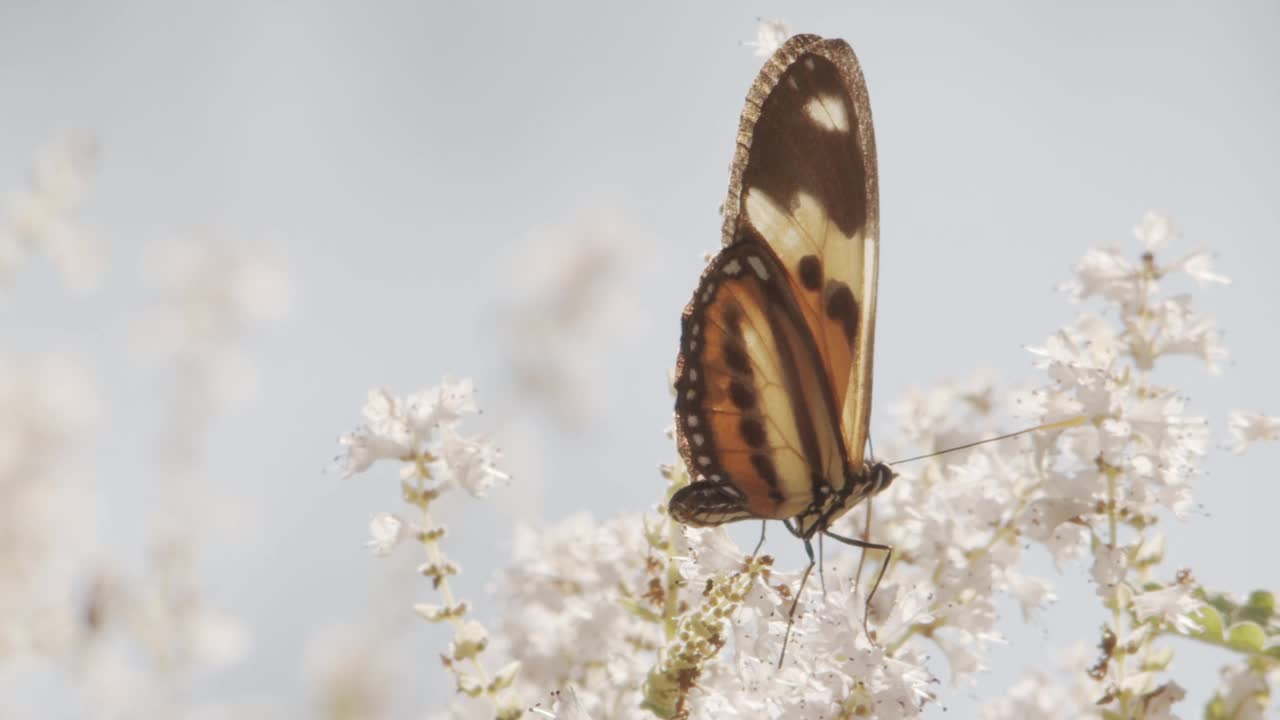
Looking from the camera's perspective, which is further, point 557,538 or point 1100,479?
point 557,538

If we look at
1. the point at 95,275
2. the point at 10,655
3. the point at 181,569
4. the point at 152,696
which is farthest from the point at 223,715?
the point at 95,275

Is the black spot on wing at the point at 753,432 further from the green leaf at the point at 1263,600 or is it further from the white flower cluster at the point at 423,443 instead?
the green leaf at the point at 1263,600

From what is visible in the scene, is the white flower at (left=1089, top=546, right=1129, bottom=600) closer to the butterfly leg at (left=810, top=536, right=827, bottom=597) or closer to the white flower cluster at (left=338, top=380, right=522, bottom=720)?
the butterfly leg at (left=810, top=536, right=827, bottom=597)

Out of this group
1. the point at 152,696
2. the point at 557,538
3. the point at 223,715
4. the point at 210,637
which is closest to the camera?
the point at 557,538

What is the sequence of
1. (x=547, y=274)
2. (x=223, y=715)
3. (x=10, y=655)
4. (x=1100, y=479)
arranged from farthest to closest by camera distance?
(x=547, y=274)
(x=223, y=715)
(x=10, y=655)
(x=1100, y=479)

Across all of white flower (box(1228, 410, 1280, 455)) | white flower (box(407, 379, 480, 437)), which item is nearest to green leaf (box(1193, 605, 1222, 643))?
white flower (box(1228, 410, 1280, 455))

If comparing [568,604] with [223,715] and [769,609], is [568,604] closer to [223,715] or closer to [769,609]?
[769,609]

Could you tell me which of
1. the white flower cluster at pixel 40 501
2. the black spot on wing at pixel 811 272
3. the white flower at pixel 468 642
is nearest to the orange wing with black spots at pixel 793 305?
the black spot on wing at pixel 811 272

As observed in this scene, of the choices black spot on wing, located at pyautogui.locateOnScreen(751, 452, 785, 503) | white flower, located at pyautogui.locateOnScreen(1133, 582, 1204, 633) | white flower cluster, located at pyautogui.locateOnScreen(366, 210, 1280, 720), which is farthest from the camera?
black spot on wing, located at pyautogui.locateOnScreen(751, 452, 785, 503)
